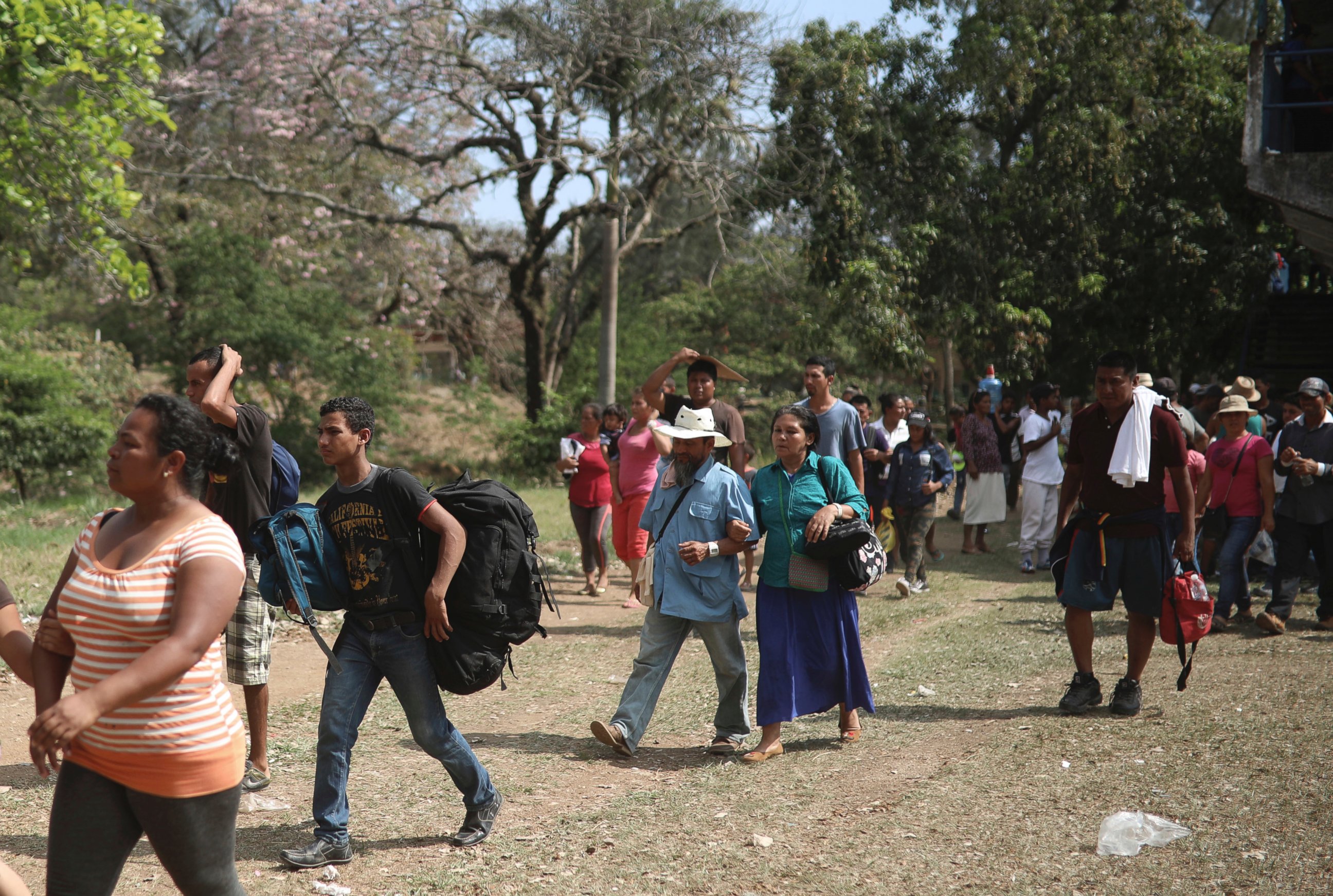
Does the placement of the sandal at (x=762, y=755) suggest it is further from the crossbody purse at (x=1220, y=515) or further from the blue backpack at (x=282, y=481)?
the crossbody purse at (x=1220, y=515)

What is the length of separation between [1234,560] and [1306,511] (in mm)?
607

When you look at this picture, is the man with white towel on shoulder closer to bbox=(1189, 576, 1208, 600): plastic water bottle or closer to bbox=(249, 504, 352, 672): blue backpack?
bbox=(1189, 576, 1208, 600): plastic water bottle

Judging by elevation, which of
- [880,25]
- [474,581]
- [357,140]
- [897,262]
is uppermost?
[880,25]

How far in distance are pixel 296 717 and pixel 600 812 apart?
96.0 inches

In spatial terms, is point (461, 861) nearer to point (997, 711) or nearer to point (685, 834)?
point (685, 834)

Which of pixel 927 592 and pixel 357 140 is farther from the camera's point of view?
pixel 357 140

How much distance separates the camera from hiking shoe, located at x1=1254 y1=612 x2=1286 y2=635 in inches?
327

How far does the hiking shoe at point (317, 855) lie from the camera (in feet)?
13.7

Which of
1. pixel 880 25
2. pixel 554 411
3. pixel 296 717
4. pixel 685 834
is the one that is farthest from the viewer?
pixel 554 411

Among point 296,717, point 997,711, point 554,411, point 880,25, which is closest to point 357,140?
point 554,411

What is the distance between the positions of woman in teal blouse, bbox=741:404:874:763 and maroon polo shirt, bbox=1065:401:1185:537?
147 centimetres

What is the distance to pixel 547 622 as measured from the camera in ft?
31.3

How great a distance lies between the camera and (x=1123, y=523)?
20.4ft

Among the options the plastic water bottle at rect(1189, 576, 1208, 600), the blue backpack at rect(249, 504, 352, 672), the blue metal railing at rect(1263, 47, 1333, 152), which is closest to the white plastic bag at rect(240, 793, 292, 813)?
the blue backpack at rect(249, 504, 352, 672)
